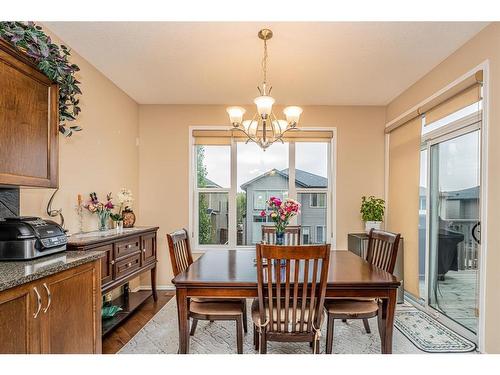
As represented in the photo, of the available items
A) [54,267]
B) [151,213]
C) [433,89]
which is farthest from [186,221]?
[433,89]

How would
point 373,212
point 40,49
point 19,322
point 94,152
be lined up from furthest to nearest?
point 373,212, point 94,152, point 40,49, point 19,322

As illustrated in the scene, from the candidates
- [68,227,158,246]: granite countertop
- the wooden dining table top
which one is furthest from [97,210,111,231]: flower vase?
the wooden dining table top

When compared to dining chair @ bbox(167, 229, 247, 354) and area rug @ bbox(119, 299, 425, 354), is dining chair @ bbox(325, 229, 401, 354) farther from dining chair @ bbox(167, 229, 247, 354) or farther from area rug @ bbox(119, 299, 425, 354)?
dining chair @ bbox(167, 229, 247, 354)

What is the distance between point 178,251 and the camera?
8.15ft

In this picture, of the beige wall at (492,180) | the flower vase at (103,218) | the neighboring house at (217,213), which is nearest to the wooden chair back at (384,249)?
the beige wall at (492,180)

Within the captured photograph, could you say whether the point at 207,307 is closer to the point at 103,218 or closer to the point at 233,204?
the point at 103,218

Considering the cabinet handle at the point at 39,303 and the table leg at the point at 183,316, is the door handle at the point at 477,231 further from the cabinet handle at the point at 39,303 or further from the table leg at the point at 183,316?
the cabinet handle at the point at 39,303

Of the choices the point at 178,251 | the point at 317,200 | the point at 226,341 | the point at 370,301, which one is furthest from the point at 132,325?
the point at 317,200

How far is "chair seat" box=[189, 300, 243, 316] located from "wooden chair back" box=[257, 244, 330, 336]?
318 mm

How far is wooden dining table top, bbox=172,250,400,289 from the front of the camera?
78.1 inches

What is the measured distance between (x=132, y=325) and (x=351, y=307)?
208 centimetres

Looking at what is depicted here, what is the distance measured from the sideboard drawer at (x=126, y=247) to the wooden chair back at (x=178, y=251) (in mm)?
685
